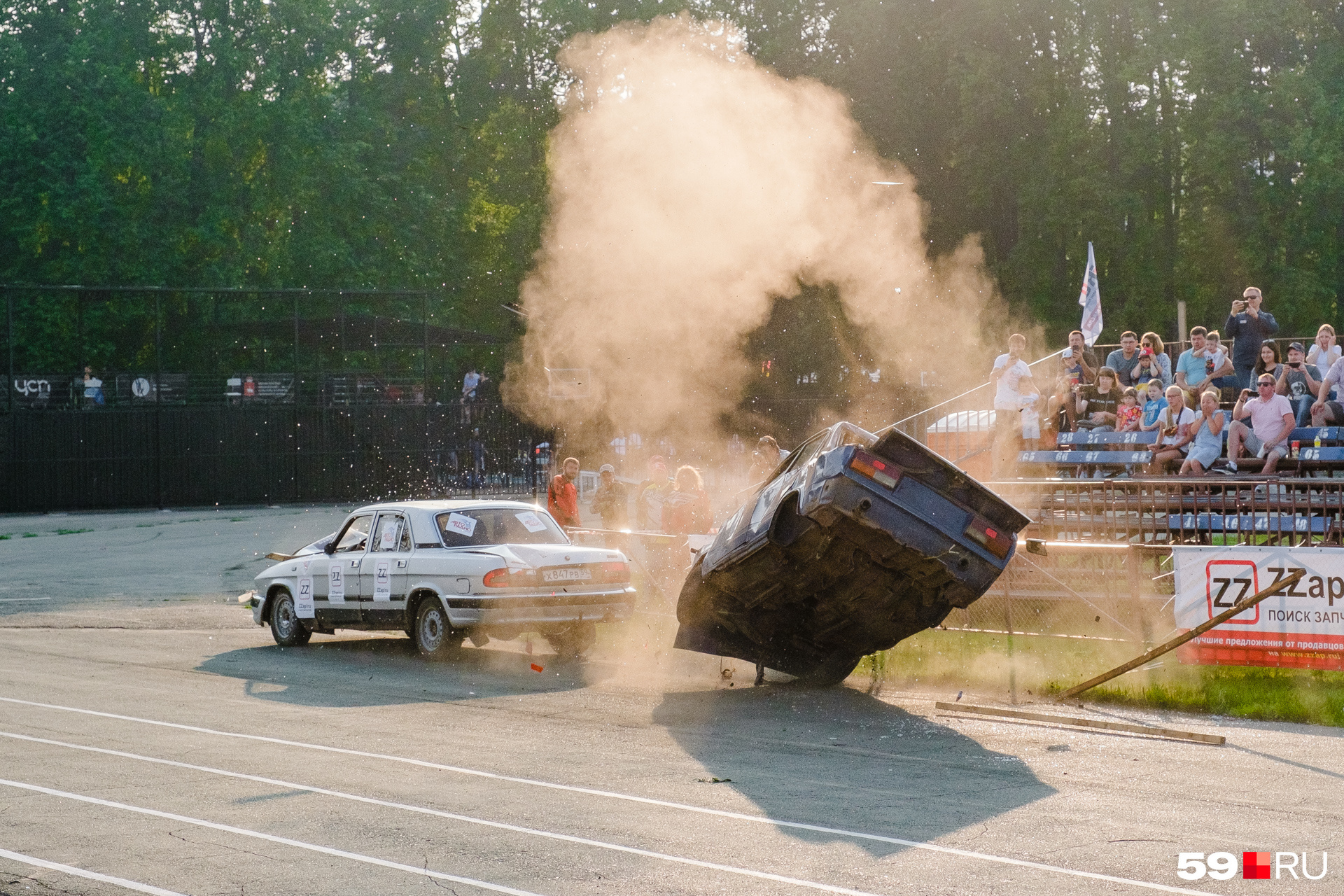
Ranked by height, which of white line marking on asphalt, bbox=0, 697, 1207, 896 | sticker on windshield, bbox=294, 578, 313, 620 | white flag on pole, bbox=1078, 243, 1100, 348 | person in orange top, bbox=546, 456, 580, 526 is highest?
white flag on pole, bbox=1078, 243, 1100, 348

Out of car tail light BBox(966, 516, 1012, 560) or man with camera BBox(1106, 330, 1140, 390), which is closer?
car tail light BBox(966, 516, 1012, 560)

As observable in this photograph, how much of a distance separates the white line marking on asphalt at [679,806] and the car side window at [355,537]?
404cm

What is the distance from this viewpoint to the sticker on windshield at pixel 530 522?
1489 cm

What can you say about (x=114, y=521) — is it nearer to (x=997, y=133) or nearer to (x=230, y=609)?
(x=230, y=609)

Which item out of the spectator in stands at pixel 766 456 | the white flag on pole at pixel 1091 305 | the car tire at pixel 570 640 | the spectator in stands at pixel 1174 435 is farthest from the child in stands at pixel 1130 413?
the car tire at pixel 570 640

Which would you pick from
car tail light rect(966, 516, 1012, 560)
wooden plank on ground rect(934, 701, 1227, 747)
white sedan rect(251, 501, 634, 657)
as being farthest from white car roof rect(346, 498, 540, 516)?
car tail light rect(966, 516, 1012, 560)

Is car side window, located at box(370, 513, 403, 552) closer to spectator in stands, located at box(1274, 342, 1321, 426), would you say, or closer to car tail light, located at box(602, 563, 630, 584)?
car tail light, located at box(602, 563, 630, 584)

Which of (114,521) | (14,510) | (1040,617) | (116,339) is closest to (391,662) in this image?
(1040,617)

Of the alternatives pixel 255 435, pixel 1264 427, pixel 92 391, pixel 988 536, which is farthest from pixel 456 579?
pixel 92 391

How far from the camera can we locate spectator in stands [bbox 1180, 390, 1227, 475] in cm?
1708

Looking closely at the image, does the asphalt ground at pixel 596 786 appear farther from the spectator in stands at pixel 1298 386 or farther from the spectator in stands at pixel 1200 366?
the spectator in stands at pixel 1200 366

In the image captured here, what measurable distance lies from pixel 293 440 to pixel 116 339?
13925 millimetres

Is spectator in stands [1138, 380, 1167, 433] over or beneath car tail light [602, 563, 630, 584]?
over

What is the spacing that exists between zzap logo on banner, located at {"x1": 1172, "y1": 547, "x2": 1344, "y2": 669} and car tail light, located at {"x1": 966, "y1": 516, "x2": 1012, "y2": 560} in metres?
2.06
